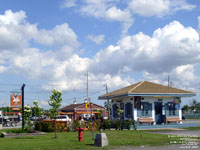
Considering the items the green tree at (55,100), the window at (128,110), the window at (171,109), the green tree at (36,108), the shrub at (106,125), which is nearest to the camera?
the green tree at (55,100)

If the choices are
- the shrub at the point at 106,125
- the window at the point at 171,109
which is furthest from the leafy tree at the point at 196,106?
the shrub at the point at 106,125

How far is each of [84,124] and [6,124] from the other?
25481 millimetres

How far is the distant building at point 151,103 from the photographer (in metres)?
33.3

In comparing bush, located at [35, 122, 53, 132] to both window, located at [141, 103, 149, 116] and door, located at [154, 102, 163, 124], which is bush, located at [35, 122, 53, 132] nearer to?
window, located at [141, 103, 149, 116]

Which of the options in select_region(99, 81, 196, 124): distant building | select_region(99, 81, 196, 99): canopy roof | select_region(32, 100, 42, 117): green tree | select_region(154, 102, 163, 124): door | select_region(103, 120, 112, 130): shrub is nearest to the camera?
select_region(32, 100, 42, 117): green tree

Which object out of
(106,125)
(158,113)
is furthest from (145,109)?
(106,125)

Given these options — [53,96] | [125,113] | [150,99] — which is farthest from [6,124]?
[53,96]

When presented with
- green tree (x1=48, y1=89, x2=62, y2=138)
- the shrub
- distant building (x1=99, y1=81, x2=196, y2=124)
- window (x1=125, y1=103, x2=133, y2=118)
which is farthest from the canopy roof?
green tree (x1=48, y1=89, x2=62, y2=138)

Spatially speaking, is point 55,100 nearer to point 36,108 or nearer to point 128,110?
point 36,108

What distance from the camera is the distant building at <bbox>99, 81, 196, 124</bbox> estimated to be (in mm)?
33344

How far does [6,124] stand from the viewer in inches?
1964

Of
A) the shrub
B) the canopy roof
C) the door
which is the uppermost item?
the canopy roof

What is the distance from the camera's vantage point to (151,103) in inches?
1351

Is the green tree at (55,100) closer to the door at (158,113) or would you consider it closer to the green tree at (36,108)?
the green tree at (36,108)
